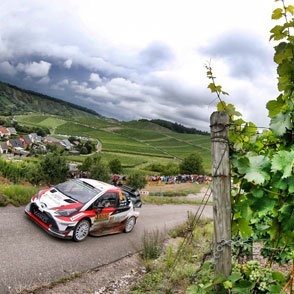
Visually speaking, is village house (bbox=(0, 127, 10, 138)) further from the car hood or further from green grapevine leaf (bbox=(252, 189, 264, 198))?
green grapevine leaf (bbox=(252, 189, 264, 198))

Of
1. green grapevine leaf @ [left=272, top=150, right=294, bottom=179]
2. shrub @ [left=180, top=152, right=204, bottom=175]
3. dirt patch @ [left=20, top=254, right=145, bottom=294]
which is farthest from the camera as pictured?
shrub @ [left=180, top=152, right=204, bottom=175]

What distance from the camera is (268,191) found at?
6.98 feet

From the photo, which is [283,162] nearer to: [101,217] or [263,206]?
[263,206]

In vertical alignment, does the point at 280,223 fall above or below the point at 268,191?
below

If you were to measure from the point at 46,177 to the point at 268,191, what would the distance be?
17.2m

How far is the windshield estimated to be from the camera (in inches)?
284

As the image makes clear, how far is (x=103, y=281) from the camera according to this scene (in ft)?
17.9

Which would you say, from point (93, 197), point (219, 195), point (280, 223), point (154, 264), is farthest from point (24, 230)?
point (280, 223)

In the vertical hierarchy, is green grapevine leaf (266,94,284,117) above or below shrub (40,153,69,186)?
above

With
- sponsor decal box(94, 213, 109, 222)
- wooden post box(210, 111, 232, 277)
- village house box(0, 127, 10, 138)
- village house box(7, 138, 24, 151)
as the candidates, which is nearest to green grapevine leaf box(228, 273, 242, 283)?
wooden post box(210, 111, 232, 277)

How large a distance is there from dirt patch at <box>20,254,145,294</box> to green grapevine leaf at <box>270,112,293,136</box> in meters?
4.55

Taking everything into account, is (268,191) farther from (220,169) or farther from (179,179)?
(179,179)

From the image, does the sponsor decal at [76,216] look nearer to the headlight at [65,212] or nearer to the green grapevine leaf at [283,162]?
the headlight at [65,212]

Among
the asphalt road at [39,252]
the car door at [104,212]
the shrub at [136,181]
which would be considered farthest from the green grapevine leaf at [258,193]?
the shrub at [136,181]
